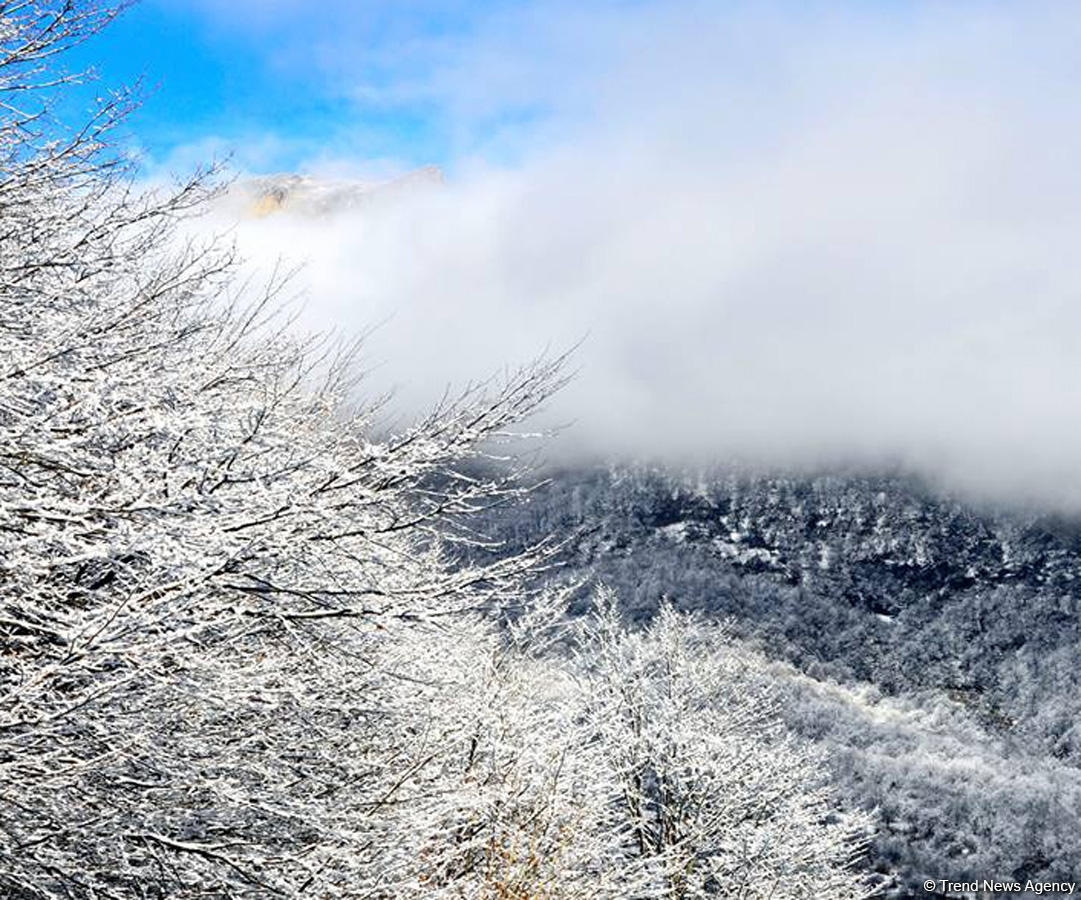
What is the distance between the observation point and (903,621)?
513ft

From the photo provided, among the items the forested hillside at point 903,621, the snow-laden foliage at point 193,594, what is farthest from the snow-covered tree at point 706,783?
the forested hillside at point 903,621

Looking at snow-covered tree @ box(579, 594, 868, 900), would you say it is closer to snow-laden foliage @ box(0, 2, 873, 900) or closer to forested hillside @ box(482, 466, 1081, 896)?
snow-laden foliage @ box(0, 2, 873, 900)

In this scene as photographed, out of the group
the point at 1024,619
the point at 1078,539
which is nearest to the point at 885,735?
the point at 1024,619

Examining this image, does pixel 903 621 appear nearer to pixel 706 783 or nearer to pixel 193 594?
pixel 706 783

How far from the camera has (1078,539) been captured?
18062 centimetres

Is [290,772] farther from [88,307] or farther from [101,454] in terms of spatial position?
[88,307]

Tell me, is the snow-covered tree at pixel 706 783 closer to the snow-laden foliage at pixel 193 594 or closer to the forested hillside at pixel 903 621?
the snow-laden foliage at pixel 193 594

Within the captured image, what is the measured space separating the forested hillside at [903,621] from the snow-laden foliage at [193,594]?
164ft

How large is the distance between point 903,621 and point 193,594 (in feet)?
541

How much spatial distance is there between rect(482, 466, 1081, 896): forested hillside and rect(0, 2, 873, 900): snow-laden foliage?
164 ft

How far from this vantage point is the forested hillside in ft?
196

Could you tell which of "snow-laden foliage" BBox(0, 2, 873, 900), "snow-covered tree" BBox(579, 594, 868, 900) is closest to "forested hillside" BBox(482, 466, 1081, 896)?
"snow-covered tree" BBox(579, 594, 868, 900)

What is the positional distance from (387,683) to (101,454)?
206cm

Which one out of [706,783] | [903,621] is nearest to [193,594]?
[706,783]
